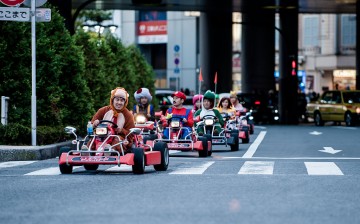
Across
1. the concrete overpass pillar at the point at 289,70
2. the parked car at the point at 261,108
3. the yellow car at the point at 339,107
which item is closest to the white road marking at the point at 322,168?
the yellow car at the point at 339,107

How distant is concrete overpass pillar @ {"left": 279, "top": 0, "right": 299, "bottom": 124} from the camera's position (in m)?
58.2

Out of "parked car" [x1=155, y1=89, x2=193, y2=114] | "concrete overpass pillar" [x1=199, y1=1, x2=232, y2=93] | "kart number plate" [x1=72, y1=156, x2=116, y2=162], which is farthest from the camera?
"concrete overpass pillar" [x1=199, y1=1, x2=232, y2=93]

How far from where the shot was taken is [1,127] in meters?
22.5

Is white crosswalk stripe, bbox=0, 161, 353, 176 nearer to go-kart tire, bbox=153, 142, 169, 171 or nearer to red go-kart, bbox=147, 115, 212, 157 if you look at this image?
go-kart tire, bbox=153, 142, 169, 171

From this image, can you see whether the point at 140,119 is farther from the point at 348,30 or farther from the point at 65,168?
the point at 348,30

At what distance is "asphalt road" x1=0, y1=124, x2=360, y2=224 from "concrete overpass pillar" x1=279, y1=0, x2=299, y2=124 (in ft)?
126

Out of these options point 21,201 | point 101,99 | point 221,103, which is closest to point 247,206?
point 21,201

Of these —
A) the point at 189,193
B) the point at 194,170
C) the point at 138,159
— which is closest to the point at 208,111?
the point at 194,170

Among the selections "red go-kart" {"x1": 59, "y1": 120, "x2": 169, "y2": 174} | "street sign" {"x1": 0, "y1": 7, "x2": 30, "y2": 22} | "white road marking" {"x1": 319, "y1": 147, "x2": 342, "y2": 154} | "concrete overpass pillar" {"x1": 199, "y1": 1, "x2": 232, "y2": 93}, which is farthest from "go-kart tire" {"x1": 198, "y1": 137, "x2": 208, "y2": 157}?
"concrete overpass pillar" {"x1": 199, "y1": 1, "x2": 232, "y2": 93}

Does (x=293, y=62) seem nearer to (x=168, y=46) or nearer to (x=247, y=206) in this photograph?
(x=168, y=46)

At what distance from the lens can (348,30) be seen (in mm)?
84062

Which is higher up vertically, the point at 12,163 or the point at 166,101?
the point at 166,101

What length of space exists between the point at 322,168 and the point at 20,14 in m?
7.98

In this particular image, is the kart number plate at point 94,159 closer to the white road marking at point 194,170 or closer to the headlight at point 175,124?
the white road marking at point 194,170
